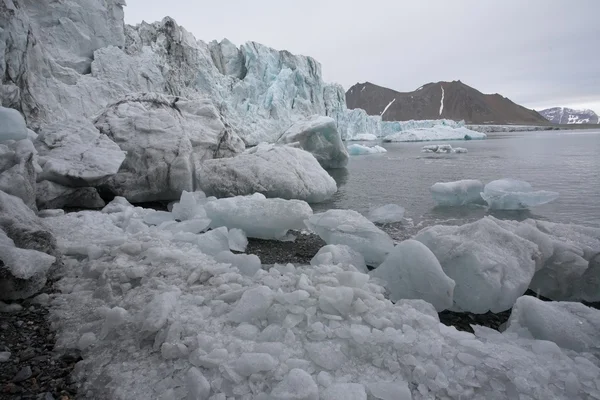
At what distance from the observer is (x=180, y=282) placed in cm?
205

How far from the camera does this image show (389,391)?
1262 millimetres

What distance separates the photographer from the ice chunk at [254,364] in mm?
1339

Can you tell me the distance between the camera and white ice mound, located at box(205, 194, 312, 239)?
3.49 metres

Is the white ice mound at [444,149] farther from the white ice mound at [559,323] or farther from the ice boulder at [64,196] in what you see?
the white ice mound at [559,323]

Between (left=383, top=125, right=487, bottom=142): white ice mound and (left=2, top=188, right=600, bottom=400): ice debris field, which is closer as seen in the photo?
(left=2, top=188, right=600, bottom=400): ice debris field

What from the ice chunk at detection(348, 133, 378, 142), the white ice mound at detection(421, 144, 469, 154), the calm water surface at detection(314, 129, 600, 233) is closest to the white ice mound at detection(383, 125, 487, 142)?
the ice chunk at detection(348, 133, 378, 142)

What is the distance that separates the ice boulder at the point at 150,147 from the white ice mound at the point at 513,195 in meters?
4.91

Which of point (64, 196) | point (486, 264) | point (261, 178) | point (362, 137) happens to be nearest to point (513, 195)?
point (486, 264)

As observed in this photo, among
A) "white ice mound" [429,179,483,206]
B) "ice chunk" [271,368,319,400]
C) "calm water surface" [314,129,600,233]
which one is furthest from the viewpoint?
"white ice mound" [429,179,483,206]

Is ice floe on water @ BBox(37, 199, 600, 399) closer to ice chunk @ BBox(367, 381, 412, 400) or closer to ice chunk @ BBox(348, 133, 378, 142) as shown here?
ice chunk @ BBox(367, 381, 412, 400)

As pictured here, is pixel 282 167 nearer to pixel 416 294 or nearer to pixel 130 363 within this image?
pixel 416 294

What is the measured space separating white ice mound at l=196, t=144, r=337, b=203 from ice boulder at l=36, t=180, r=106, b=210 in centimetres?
162

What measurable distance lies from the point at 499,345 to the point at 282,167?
4543mm

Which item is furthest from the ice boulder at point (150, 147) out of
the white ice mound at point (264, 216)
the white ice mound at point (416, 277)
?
the white ice mound at point (416, 277)
